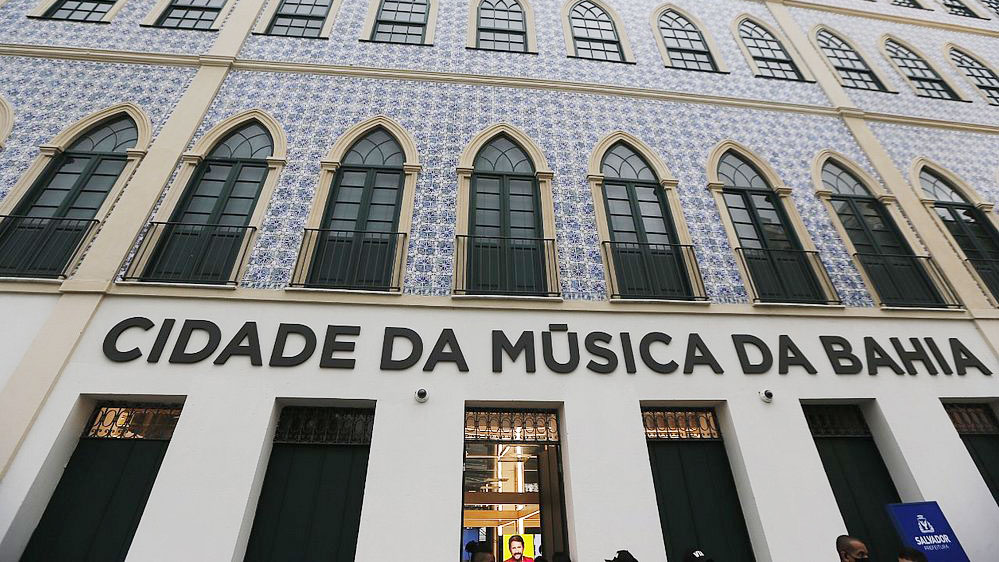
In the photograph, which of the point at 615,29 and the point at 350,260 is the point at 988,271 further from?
the point at 350,260

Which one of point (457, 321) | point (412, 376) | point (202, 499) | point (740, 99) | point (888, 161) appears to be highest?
point (740, 99)

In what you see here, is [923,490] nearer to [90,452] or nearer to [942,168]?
[942,168]

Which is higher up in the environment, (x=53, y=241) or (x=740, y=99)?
(x=740, y=99)

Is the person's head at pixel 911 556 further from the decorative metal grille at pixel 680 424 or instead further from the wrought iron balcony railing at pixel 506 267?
the wrought iron balcony railing at pixel 506 267

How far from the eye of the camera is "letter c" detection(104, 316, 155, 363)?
14.7ft

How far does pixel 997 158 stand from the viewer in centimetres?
808

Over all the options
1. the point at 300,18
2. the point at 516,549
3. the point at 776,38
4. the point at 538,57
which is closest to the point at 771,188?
the point at 538,57

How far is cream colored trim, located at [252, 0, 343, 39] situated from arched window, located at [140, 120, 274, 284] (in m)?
2.35

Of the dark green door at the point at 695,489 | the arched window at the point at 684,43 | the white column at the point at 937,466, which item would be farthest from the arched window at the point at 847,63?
the dark green door at the point at 695,489

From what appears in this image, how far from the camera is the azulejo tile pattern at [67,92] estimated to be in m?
6.05

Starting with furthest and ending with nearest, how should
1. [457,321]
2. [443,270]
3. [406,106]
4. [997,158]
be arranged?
[997,158]
[406,106]
[443,270]
[457,321]

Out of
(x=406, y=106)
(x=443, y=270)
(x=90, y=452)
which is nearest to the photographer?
(x=90, y=452)

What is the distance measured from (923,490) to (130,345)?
27.7 feet

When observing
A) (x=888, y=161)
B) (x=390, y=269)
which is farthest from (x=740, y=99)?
(x=390, y=269)
